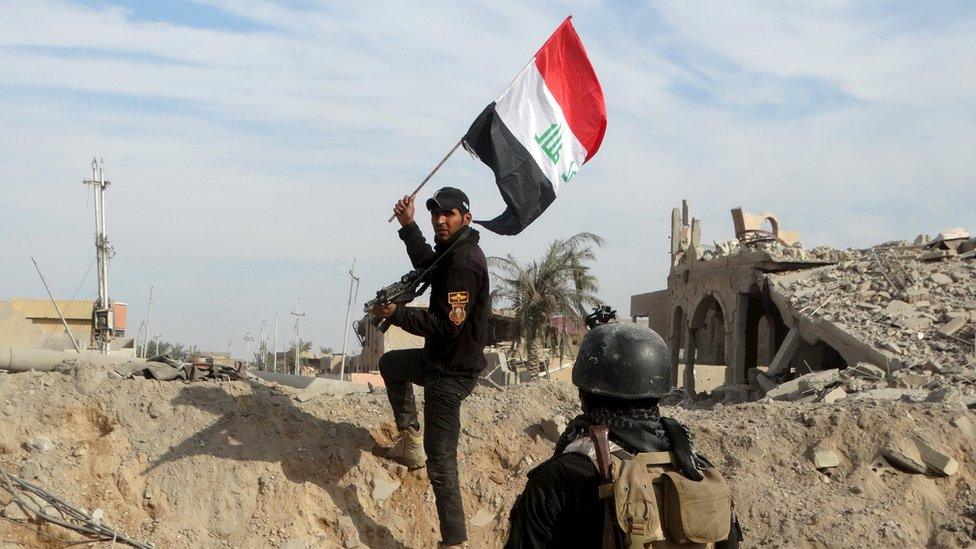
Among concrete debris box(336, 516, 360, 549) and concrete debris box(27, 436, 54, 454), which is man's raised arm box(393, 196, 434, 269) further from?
concrete debris box(27, 436, 54, 454)

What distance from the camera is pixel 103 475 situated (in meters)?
5.92

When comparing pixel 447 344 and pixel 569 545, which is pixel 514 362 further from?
pixel 569 545

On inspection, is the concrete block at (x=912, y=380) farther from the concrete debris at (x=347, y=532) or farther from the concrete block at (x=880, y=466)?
the concrete debris at (x=347, y=532)

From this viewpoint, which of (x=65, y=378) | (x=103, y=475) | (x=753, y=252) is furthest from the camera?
(x=753, y=252)

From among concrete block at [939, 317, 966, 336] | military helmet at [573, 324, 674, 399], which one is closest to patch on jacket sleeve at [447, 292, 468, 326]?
military helmet at [573, 324, 674, 399]

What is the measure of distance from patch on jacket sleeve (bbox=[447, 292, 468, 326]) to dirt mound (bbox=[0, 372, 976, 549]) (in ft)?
5.07

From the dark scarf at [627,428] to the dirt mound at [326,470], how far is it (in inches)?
141

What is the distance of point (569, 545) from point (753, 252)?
17599 millimetres

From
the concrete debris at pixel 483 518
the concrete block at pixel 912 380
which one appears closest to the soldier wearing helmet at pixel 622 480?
the concrete debris at pixel 483 518

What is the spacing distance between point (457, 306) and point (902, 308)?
1076cm

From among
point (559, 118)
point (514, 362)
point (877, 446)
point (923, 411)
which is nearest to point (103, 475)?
point (559, 118)

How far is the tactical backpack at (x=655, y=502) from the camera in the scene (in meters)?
2.41

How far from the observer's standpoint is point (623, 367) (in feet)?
9.02

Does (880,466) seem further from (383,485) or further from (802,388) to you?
(802,388)
